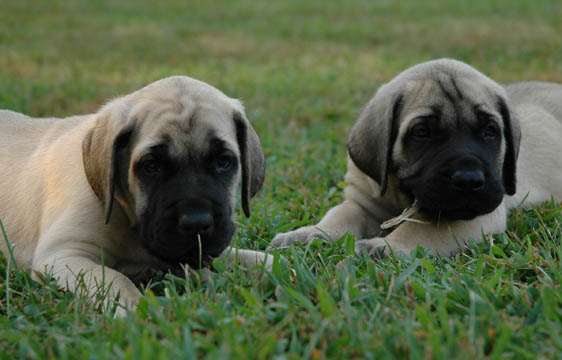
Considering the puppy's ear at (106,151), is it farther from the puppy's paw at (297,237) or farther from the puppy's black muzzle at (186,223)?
the puppy's paw at (297,237)

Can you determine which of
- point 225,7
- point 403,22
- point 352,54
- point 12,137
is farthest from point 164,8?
point 12,137

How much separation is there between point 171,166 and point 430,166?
1843mm

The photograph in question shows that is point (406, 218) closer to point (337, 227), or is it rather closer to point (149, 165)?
point (337, 227)

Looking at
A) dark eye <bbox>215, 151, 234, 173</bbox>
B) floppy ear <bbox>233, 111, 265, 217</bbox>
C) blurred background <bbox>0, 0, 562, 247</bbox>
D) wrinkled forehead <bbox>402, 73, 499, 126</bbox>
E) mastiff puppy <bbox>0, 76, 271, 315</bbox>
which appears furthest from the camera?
blurred background <bbox>0, 0, 562, 247</bbox>

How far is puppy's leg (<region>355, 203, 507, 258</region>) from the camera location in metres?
4.70

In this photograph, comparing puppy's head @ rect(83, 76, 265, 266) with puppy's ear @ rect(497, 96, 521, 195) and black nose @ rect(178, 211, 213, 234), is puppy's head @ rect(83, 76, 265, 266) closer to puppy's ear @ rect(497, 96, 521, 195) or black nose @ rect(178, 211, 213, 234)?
black nose @ rect(178, 211, 213, 234)

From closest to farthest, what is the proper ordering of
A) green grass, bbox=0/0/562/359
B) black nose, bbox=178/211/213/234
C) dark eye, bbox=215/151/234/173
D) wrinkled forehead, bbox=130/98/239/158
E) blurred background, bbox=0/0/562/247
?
green grass, bbox=0/0/562/359
black nose, bbox=178/211/213/234
wrinkled forehead, bbox=130/98/239/158
dark eye, bbox=215/151/234/173
blurred background, bbox=0/0/562/247

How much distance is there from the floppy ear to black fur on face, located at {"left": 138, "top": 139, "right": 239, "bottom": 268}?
0.37 metres

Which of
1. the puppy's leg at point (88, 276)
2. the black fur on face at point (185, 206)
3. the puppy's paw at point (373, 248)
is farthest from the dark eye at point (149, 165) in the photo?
the puppy's paw at point (373, 248)

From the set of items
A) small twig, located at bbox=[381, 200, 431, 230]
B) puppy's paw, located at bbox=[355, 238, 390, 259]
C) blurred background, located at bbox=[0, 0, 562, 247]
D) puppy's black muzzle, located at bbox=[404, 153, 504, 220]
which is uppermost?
puppy's black muzzle, located at bbox=[404, 153, 504, 220]

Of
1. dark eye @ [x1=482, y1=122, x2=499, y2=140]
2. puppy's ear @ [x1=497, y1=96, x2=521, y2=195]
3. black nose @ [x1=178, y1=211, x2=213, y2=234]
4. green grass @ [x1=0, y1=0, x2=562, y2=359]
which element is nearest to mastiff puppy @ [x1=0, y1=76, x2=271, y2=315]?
black nose @ [x1=178, y1=211, x2=213, y2=234]

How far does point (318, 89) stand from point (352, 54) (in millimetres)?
3910

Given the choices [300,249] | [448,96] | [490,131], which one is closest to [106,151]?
[300,249]

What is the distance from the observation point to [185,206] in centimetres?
379
